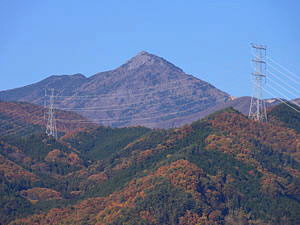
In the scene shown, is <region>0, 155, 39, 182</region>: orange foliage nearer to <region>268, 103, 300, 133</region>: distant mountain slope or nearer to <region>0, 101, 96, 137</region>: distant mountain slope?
<region>268, 103, 300, 133</region>: distant mountain slope

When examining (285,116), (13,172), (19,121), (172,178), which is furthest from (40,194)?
(19,121)

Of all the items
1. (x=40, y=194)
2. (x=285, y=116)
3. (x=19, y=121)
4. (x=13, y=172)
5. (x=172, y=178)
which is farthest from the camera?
(x=19, y=121)

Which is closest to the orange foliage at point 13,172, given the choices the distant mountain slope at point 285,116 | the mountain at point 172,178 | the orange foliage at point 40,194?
the mountain at point 172,178

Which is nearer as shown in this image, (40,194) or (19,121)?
(40,194)

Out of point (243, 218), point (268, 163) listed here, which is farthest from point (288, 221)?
point (268, 163)

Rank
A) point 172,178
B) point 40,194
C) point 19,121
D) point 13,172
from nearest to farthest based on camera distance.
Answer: point 172,178
point 40,194
point 13,172
point 19,121

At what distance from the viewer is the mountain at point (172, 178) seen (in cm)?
10425

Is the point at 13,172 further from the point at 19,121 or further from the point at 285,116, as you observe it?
the point at 19,121

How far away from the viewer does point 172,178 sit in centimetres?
10931

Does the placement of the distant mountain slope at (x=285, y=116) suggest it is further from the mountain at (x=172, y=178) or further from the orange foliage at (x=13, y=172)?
the orange foliage at (x=13, y=172)

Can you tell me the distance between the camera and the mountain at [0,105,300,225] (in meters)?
104

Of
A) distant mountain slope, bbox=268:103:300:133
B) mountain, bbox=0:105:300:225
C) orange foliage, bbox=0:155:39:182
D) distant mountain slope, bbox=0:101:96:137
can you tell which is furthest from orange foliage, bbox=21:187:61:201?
distant mountain slope, bbox=0:101:96:137

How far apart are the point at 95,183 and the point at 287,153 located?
102 ft

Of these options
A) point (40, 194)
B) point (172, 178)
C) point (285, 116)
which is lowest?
point (40, 194)
